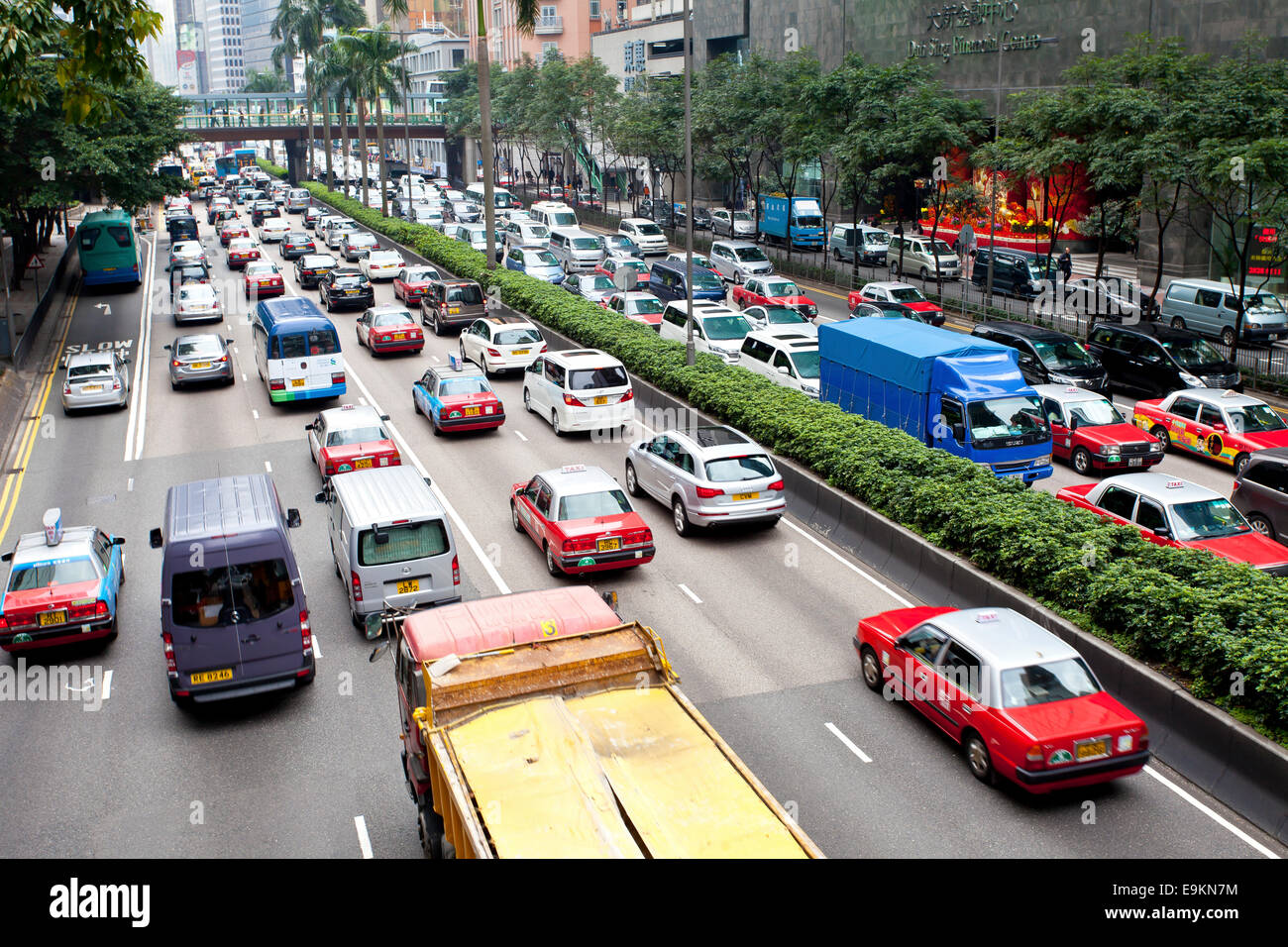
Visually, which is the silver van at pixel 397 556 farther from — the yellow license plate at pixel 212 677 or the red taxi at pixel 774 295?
the red taxi at pixel 774 295

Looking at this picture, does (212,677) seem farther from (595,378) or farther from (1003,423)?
(1003,423)

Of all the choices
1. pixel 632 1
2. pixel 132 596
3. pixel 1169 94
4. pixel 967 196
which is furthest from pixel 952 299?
pixel 632 1

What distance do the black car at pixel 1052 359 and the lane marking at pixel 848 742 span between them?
Answer: 18.5 meters

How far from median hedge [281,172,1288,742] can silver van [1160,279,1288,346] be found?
1892 cm

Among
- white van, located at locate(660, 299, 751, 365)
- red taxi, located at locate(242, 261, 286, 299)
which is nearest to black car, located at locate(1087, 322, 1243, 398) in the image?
white van, located at locate(660, 299, 751, 365)

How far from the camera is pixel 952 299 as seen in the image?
1737 inches

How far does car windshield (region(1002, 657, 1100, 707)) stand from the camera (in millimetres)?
12258

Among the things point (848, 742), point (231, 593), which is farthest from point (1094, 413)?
point (231, 593)

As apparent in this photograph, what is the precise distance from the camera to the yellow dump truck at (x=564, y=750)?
8.10 m

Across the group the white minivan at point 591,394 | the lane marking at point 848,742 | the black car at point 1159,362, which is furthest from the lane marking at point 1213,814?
the black car at point 1159,362

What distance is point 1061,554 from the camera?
15492 mm

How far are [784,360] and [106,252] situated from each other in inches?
1365

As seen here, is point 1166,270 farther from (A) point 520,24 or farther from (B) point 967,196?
(A) point 520,24

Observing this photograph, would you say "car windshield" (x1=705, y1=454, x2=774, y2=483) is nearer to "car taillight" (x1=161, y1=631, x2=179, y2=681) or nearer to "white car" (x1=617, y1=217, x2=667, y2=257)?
"car taillight" (x1=161, y1=631, x2=179, y2=681)
